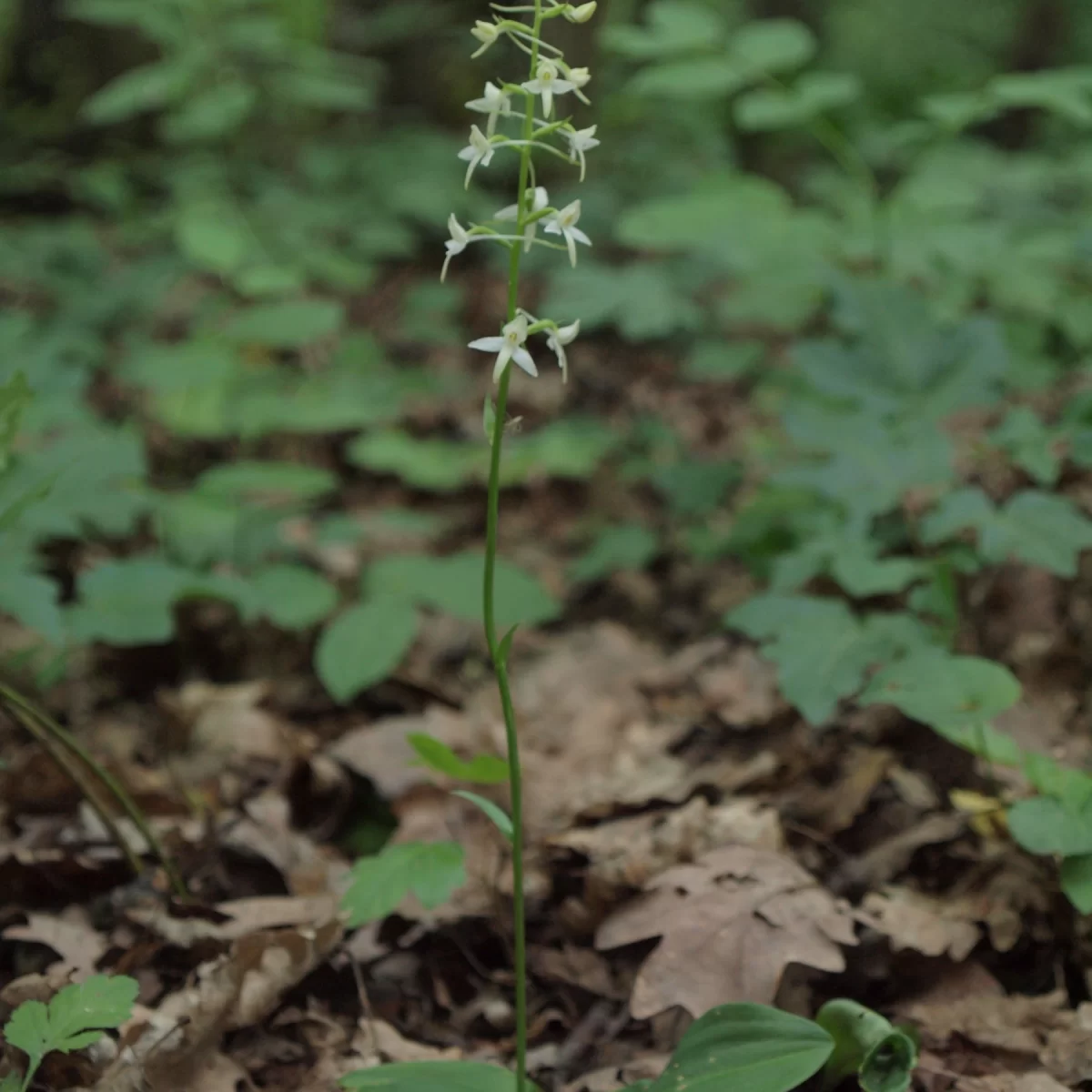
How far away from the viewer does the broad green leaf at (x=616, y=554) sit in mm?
3182

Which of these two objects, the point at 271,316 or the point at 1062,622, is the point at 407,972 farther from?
the point at 271,316

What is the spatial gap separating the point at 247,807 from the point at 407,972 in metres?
0.54

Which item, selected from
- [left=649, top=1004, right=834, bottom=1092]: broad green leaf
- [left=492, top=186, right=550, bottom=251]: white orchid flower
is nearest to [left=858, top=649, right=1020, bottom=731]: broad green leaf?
[left=649, top=1004, right=834, bottom=1092]: broad green leaf

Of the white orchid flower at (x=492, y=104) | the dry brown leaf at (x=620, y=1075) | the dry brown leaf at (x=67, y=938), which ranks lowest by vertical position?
the dry brown leaf at (x=620, y=1075)

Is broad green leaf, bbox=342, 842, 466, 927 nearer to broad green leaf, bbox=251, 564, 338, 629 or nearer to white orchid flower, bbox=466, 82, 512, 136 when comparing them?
white orchid flower, bbox=466, 82, 512, 136

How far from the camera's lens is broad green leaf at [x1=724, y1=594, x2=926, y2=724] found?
67.7 inches

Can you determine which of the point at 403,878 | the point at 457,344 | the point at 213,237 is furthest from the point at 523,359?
the point at 457,344

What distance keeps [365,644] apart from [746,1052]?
1431 millimetres

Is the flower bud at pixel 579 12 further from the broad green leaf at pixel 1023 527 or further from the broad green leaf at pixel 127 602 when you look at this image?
the broad green leaf at pixel 127 602

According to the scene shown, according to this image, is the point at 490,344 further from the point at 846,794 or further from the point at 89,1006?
the point at 846,794

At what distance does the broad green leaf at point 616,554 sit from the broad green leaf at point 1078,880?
1.86 m

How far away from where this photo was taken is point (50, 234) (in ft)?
15.5

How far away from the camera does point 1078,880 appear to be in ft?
4.54

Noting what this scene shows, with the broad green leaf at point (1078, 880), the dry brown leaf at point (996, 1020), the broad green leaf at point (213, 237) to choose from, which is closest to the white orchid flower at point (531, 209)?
the broad green leaf at point (1078, 880)
